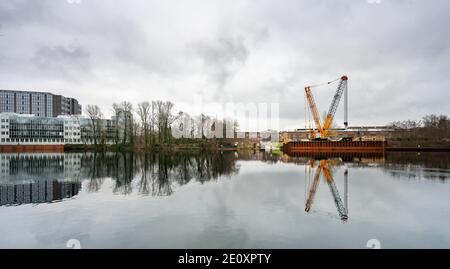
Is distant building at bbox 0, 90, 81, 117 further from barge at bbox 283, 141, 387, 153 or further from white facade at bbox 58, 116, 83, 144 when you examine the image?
barge at bbox 283, 141, 387, 153

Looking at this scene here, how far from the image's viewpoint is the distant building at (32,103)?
118 m

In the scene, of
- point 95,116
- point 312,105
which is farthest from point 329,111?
A: point 95,116

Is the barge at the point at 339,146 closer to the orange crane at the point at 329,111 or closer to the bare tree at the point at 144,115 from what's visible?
the orange crane at the point at 329,111

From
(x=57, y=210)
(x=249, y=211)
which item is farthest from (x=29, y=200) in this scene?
(x=249, y=211)

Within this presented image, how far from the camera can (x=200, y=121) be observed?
277 feet

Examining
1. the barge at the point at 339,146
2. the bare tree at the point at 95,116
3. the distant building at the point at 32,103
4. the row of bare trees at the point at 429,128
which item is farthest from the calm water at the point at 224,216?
the distant building at the point at 32,103

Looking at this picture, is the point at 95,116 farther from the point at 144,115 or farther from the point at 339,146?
the point at 339,146

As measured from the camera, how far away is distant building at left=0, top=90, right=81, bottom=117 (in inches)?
4631

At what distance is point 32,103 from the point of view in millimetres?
121250

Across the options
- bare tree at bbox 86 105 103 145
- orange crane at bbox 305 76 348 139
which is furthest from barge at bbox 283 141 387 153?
bare tree at bbox 86 105 103 145

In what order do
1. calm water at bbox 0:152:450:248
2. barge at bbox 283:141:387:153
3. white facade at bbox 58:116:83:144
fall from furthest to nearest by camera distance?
1. white facade at bbox 58:116:83:144
2. barge at bbox 283:141:387:153
3. calm water at bbox 0:152:450:248

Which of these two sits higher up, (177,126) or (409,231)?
(177,126)
